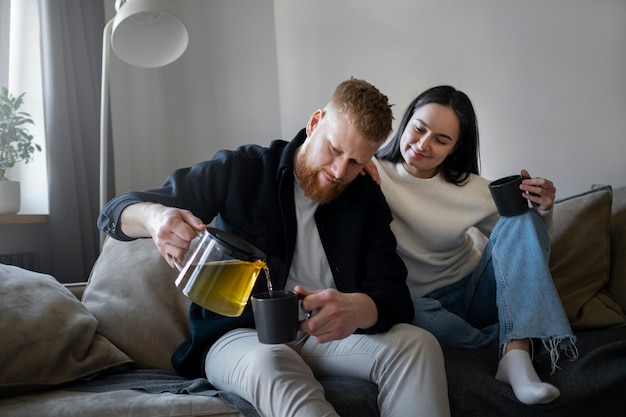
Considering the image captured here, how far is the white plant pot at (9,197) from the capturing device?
2.09 metres

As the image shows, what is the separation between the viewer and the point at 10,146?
2111 millimetres

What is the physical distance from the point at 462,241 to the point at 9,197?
1652mm

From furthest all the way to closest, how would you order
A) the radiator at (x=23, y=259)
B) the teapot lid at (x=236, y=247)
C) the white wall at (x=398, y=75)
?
the radiator at (x=23, y=259) → the white wall at (x=398, y=75) → the teapot lid at (x=236, y=247)

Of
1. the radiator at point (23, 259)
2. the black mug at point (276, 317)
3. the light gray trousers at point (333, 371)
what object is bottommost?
the light gray trousers at point (333, 371)

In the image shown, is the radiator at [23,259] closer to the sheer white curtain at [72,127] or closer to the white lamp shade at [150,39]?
the sheer white curtain at [72,127]

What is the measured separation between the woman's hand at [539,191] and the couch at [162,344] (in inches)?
11.9

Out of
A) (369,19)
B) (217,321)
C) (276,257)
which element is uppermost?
(369,19)

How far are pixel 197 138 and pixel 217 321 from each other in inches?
71.3

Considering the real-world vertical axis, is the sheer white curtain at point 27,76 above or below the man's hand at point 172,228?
above

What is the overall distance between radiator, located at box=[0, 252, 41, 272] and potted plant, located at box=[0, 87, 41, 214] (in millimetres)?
183

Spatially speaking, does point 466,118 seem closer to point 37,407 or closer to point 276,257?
point 276,257

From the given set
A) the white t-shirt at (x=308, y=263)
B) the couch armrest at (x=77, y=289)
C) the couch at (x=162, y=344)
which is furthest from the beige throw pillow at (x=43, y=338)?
the white t-shirt at (x=308, y=263)

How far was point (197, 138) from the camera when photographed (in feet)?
9.66

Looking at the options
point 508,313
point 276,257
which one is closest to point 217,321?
point 276,257
